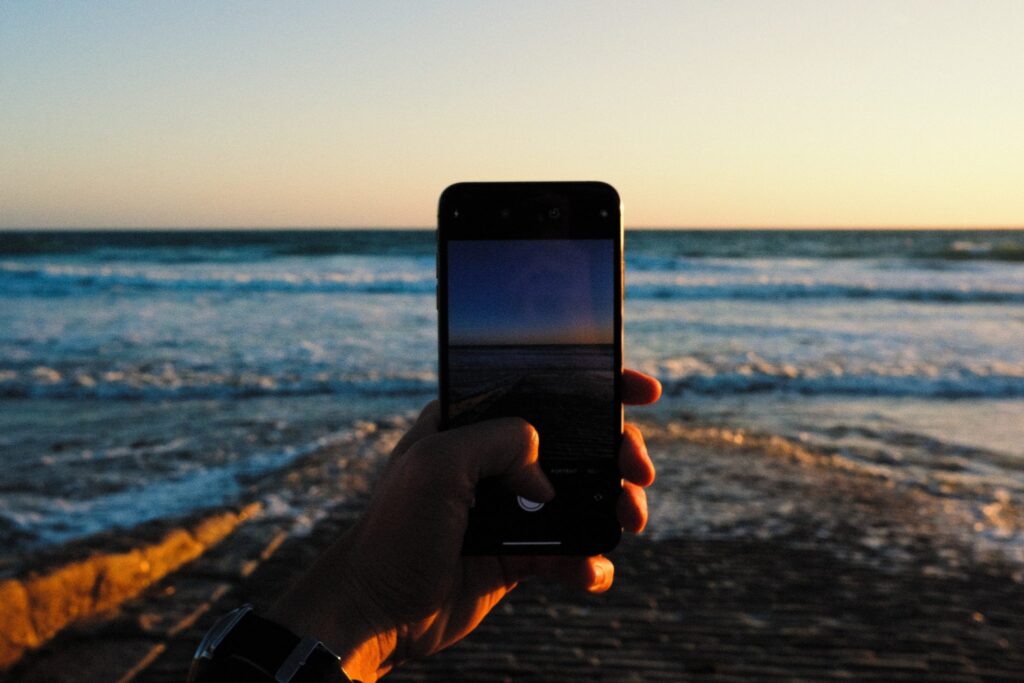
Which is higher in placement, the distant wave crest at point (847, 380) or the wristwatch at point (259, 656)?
the wristwatch at point (259, 656)

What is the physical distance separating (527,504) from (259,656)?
0.82 m

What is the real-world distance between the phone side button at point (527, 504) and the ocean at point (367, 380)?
11.2ft

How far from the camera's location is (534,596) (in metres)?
4.44

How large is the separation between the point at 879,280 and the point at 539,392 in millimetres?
26656

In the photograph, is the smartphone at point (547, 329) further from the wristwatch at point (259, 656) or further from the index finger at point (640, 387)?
the wristwatch at point (259, 656)

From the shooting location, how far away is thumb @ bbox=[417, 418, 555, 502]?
6.22ft

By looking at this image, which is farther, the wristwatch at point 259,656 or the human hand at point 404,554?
the human hand at point 404,554

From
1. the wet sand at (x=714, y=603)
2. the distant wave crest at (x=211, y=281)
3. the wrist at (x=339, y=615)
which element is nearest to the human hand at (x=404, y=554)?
the wrist at (x=339, y=615)

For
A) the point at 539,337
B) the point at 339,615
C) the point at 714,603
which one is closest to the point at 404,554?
the point at 339,615

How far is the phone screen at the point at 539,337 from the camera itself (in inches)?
88.6

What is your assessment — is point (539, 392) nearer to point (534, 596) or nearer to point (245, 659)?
point (245, 659)

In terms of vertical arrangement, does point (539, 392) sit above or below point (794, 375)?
above

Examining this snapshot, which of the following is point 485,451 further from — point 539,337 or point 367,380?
point 367,380

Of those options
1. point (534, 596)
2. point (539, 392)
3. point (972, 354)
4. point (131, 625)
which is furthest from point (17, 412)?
point (972, 354)
